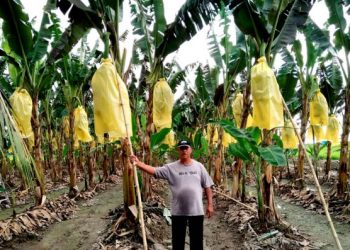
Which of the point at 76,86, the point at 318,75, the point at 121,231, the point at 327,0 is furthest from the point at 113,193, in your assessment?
the point at 327,0

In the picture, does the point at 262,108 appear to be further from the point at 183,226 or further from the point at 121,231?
the point at 121,231

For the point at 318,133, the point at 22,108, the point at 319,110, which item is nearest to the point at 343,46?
the point at 319,110

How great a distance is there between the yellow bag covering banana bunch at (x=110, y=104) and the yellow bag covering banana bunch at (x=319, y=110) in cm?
486

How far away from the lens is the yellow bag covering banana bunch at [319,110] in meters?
6.92

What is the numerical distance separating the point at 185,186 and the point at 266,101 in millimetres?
1269

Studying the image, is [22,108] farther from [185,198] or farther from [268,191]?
[268,191]

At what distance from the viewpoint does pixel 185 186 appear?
4.01 m

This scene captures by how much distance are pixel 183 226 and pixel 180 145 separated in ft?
2.95

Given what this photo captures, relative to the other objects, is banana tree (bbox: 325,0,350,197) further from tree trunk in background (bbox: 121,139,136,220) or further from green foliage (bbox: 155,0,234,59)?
tree trunk in background (bbox: 121,139,136,220)

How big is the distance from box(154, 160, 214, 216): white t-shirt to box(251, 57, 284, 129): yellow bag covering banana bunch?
0.91 meters

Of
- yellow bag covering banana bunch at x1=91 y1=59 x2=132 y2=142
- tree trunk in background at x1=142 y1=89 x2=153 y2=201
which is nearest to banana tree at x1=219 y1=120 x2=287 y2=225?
tree trunk in background at x1=142 y1=89 x2=153 y2=201

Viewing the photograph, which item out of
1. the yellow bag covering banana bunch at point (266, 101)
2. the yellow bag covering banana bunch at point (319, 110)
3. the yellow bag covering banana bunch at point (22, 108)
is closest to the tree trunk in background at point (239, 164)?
the yellow bag covering banana bunch at point (319, 110)

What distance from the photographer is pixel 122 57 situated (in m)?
4.76

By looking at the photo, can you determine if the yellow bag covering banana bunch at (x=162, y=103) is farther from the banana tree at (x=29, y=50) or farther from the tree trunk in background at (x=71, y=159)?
the tree trunk in background at (x=71, y=159)
